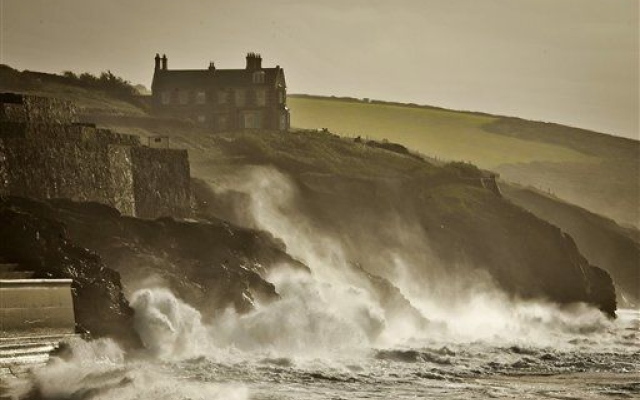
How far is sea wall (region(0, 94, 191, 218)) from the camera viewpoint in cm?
5288

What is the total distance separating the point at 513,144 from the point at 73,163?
98648mm

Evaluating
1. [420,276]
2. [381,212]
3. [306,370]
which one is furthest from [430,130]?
[306,370]

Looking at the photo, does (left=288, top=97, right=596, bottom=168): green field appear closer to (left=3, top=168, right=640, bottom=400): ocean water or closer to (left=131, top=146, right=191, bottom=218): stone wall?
(left=3, top=168, right=640, bottom=400): ocean water

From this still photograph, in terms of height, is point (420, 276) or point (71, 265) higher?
point (71, 265)

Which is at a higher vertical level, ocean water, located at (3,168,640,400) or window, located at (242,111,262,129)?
window, located at (242,111,262,129)

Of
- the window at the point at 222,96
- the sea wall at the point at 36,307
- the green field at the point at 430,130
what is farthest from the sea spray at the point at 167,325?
the green field at the point at 430,130

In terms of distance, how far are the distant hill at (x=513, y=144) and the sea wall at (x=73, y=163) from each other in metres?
70.9

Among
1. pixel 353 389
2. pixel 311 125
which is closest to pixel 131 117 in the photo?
pixel 311 125

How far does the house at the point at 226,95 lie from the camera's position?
4316 inches

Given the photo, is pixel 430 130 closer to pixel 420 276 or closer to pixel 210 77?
pixel 210 77

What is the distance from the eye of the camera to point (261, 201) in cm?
8300

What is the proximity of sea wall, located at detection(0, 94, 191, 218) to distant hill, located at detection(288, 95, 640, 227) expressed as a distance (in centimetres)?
7090

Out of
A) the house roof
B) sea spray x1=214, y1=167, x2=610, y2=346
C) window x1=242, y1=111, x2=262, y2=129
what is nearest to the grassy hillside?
sea spray x1=214, y1=167, x2=610, y2=346

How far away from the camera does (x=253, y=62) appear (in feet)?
363
